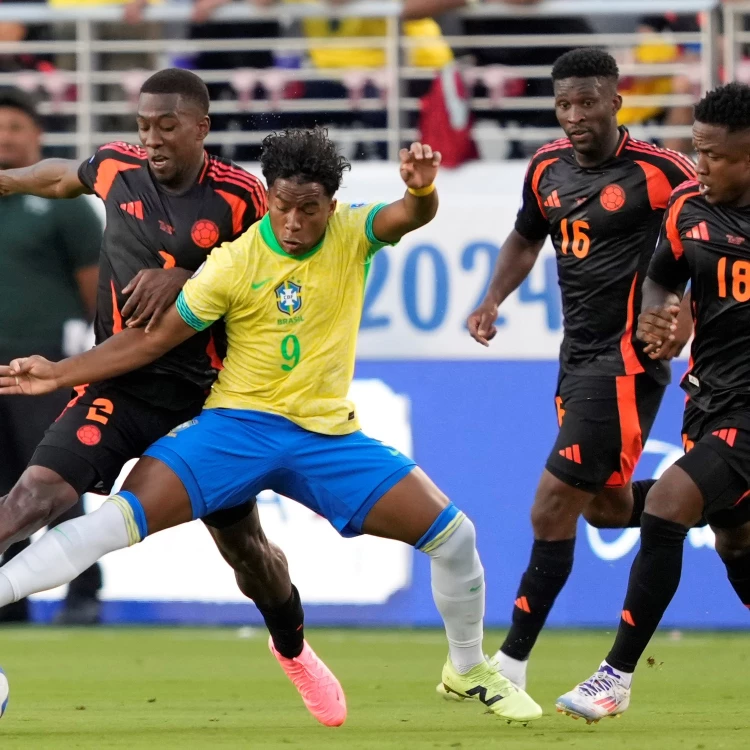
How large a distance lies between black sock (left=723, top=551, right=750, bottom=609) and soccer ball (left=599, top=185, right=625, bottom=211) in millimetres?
1548

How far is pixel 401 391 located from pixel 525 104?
2.62m

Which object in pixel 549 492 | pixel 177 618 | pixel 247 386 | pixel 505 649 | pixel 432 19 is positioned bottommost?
pixel 177 618

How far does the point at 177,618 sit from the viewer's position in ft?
31.3

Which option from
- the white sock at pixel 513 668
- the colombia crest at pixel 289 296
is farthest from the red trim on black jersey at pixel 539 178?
the white sock at pixel 513 668

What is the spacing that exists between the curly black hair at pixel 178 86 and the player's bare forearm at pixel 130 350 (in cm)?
81

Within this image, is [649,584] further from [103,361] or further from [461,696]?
[103,361]

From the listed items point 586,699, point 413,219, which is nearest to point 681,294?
point 413,219

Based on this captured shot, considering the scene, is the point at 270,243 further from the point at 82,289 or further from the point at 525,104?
the point at 525,104

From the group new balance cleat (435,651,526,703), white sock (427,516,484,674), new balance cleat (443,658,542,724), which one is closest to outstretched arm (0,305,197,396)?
white sock (427,516,484,674)

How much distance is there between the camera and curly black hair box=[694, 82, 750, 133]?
18.6 ft

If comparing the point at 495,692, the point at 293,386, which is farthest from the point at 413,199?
Result: the point at 495,692

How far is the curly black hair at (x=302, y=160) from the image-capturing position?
18.5 feet

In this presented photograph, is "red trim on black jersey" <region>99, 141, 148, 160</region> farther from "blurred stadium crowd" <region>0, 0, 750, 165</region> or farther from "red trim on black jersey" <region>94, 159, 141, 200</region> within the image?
"blurred stadium crowd" <region>0, 0, 750, 165</region>

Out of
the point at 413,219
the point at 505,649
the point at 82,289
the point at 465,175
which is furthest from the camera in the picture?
the point at 465,175
